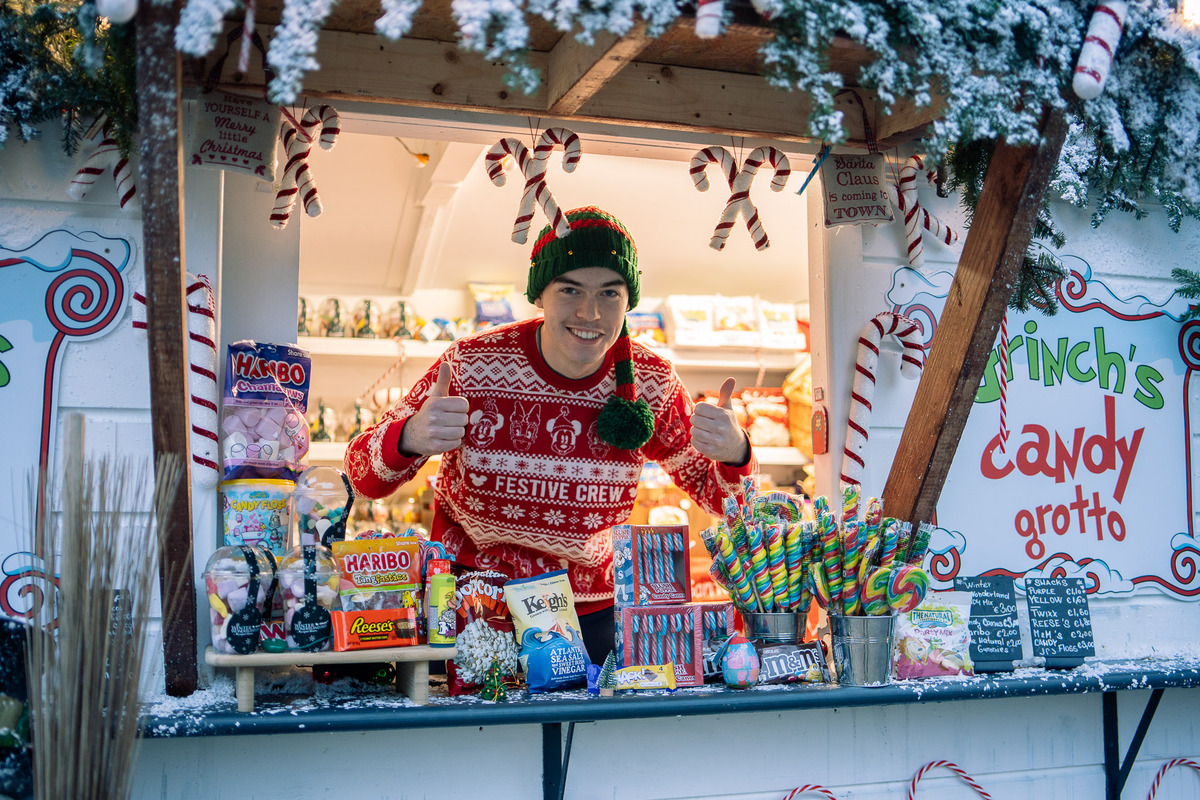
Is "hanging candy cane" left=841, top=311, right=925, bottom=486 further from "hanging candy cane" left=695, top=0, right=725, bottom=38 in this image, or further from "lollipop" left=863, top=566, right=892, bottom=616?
"hanging candy cane" left=695, top=0, right=725, bottom=38

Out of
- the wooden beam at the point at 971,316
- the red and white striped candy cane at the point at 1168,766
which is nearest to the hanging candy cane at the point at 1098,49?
the wooden beam at the point at 971,316

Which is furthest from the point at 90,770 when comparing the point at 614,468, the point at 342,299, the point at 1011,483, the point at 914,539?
the point at 342,299

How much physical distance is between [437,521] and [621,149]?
1152mm

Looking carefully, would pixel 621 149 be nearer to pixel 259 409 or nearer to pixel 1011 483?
pixel 259 409

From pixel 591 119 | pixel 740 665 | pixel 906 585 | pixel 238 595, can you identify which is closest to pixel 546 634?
pixel 740 665

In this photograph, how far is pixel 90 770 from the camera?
1.74 metres

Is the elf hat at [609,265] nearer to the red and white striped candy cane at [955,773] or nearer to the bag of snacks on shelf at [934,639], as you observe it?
the bag of snacks on shelf at [934,639]

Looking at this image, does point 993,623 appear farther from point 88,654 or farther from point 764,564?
point 88,654

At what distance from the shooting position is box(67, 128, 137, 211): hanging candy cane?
225cm

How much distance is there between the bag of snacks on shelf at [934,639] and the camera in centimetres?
241

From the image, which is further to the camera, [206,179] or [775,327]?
[775,327]

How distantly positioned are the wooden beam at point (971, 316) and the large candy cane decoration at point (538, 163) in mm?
984

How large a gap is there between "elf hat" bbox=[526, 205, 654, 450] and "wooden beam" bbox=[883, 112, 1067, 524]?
667 millimetres

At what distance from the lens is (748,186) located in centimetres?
278
